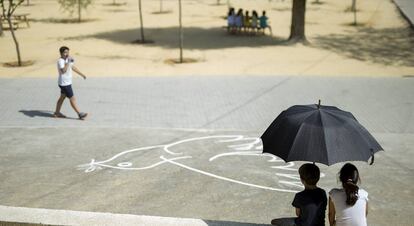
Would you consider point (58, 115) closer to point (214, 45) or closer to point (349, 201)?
point (349, 201)

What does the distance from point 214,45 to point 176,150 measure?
12.3 m

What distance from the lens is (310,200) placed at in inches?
173

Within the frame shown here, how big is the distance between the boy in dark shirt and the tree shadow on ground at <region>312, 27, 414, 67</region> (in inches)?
543

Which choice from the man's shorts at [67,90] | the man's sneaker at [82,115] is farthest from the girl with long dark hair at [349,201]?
the man's sneaker at [82,115]

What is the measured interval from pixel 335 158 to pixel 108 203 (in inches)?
148

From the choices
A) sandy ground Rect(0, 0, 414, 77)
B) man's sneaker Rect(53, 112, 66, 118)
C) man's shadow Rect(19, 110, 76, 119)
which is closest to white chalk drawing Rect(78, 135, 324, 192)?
man's sneaker Rect(53, 112, 66, 118)

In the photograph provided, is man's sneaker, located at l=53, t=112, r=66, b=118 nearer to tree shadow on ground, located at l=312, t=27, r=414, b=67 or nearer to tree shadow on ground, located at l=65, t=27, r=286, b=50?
→ tree shadow on ground, located at l=65, t=27, r=286, b=50

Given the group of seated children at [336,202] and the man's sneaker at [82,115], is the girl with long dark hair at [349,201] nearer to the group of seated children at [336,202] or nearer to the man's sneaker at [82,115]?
the group of seated children at [336,202]

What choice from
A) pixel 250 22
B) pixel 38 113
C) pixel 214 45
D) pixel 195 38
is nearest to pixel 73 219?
pixel 38 113

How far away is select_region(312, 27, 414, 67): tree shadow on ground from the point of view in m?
17.9

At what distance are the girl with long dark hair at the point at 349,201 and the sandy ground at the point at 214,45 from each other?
39.0ft

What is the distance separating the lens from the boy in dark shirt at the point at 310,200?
436 cm

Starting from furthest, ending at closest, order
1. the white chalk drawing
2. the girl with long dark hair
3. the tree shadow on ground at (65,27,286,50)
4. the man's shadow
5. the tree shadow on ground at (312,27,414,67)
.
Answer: the tree shadow on ground at (65,27,286,50) → the tree shadow on ground at (312,27,414,67) → the man's shadow → the white chalk drawing → the girl with long dark hair

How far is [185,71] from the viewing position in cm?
1633
